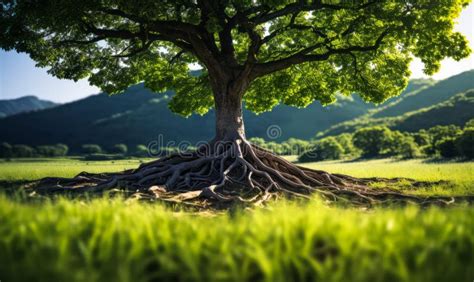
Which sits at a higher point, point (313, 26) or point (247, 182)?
point (313, 26)

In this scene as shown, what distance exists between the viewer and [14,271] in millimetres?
4367

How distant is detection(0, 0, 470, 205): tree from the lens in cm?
1681

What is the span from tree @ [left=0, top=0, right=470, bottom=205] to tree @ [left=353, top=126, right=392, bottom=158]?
124 ft

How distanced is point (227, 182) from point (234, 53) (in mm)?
7147

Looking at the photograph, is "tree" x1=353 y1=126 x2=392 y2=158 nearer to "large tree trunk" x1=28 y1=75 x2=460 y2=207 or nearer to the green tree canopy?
the green tree canopy

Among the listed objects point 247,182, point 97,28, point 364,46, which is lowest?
point 247,182

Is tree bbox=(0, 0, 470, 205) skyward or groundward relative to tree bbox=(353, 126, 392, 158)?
skyward

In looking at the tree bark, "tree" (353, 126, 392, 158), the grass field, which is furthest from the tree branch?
"tree" (353, 126, 392, 158)

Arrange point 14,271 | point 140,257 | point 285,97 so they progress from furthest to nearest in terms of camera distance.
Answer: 1. point 285,97
2. point 140,257
3. point 14,271

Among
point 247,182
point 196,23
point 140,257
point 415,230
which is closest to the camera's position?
point 140,257

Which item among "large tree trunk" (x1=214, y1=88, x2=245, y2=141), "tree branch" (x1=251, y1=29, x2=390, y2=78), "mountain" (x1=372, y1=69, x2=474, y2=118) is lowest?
"large tree trunk" (x1=214, y1=88, x2=245, y2=141)

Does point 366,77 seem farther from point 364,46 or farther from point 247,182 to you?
point 247,182

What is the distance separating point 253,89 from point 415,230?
21459mm

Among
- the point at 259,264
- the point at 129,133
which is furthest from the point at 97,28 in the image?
the point at 129,133
